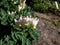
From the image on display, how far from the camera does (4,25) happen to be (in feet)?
17.0

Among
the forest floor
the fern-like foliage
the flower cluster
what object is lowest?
the forest floor

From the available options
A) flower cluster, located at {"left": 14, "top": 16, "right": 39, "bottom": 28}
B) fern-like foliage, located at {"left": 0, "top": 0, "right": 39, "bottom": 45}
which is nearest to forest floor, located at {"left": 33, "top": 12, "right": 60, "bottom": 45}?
fern-like foliage, located at {"left": 0, "top": 0, "right": 39, "bottom": 45}

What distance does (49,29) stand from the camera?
20.5 feet

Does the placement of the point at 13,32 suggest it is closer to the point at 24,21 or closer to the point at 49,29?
the point at 24,21

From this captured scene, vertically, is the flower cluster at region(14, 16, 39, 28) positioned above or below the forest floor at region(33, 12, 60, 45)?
above

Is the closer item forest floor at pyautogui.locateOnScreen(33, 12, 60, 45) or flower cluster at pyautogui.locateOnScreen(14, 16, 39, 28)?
flower cluster at pyautogui.locateOnScreen(14, 16, 39, 28)

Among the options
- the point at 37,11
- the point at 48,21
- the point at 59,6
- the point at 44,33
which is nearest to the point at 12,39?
the point at 44,33

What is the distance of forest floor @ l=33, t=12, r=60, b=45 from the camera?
228 inches

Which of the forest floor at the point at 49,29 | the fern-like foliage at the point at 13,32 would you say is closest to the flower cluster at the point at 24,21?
the fern-like foliage at the point at 13,32

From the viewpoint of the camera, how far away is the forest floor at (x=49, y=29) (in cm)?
579

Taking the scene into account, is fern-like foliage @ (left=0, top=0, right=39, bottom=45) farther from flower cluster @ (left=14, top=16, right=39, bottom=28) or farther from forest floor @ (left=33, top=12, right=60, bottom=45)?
forest floor @ (left=33, top=12, right=60, bottom=45)

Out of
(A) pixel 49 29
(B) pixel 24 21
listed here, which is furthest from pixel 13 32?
(A) pixel 49 29

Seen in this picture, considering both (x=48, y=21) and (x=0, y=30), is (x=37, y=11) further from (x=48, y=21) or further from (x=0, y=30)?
(x=0, y=30)

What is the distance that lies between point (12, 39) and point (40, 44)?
2.97 ft
